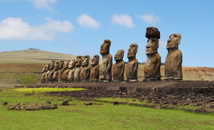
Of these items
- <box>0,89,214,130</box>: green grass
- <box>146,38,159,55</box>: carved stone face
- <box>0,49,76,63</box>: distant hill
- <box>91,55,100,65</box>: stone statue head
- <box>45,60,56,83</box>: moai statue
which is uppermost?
<box>0,49,76,63</box>: distant hill

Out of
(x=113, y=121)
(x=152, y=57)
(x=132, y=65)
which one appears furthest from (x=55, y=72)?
(x=113, y=121)

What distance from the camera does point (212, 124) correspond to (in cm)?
639

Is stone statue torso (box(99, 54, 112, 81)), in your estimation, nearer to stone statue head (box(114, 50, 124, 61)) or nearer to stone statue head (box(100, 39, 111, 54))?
stone statue head (box(100, 39, 111, 54))

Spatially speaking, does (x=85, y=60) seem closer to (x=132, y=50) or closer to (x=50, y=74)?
(x=132, y=50)

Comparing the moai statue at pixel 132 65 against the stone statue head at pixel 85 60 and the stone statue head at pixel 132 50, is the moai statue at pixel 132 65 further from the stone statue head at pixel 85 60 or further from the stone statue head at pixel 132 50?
the stone statue head at pixel 85 60

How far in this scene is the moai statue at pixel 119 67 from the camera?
20609mm

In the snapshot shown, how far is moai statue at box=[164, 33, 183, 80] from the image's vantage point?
1596 cm

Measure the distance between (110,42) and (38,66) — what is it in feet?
185

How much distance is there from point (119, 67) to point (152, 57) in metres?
3.78

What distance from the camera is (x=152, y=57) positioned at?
691 inches

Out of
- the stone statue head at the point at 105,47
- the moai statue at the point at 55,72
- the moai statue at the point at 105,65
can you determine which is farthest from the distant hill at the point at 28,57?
the moai statue at the point at 105,65

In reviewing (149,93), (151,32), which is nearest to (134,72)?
(151,32)

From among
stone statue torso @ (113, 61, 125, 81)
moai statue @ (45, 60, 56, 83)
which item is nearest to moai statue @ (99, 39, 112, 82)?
stone statue torso @ (113, 61, 125, 81)

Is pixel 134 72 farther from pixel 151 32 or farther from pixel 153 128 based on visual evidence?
pixel 153 128
